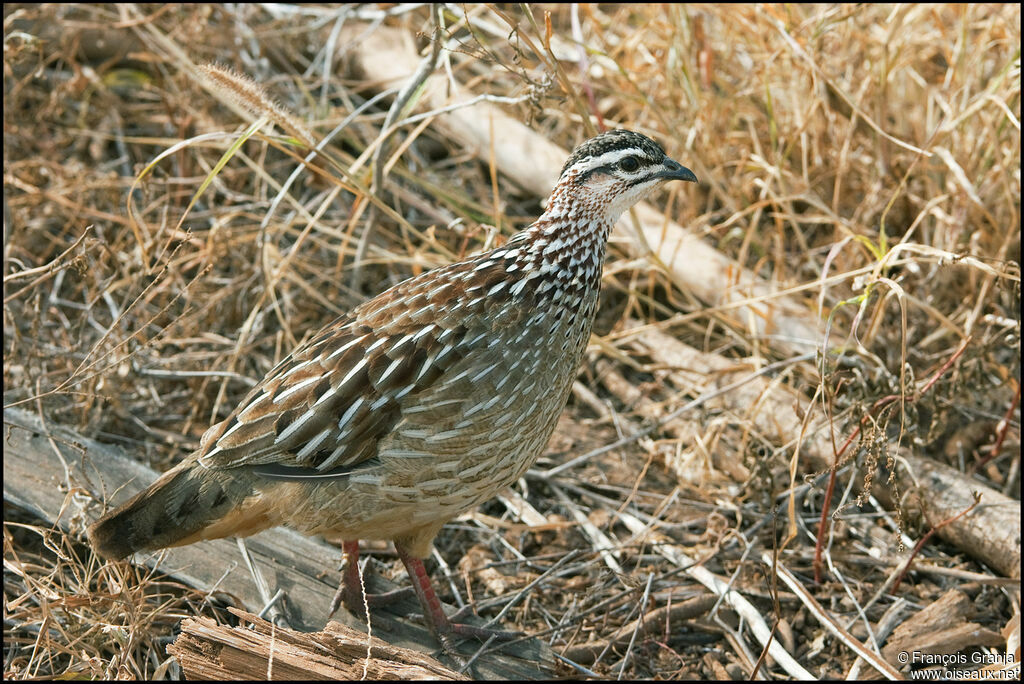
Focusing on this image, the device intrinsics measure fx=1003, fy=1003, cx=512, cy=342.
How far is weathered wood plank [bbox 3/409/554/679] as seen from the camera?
13.1ft

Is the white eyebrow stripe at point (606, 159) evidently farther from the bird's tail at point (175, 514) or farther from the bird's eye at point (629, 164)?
the bird's tail at point (175, 514)

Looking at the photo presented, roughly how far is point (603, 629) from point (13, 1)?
548cm

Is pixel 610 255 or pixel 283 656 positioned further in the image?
pixel 610 255

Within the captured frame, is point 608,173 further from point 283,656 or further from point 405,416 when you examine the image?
point 283,656

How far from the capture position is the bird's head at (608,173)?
3855 millimetres

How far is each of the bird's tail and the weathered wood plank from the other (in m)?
0.38

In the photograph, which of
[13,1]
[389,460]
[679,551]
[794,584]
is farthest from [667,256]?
[13,1]

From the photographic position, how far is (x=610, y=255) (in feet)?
19.6

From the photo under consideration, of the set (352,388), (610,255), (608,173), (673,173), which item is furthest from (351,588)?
(610,255)

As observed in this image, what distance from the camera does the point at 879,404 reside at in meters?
3.86

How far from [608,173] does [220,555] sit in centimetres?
225

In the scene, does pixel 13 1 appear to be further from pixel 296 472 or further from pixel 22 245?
pixel 296 472

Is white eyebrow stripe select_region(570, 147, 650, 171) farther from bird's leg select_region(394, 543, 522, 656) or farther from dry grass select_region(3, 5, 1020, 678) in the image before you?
bird's leg select_region(394, 543, 522, 656)

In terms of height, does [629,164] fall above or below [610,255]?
above
